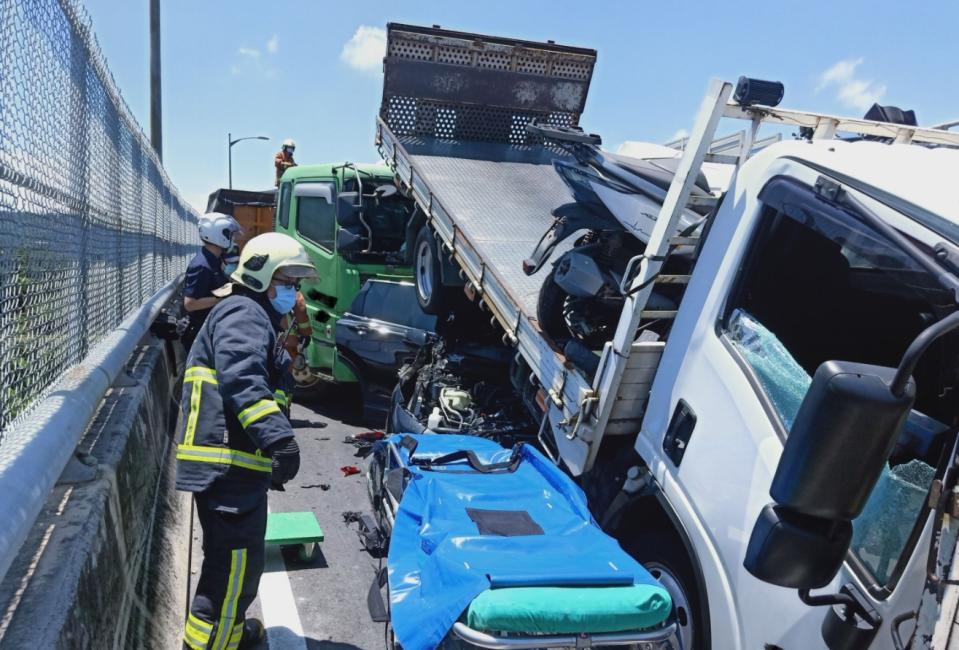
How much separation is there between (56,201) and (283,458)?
1.29 meters

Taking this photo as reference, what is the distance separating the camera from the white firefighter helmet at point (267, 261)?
3.08 metres

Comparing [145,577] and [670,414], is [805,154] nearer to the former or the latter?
[670,414]

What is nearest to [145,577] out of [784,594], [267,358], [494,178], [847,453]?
[267,358]

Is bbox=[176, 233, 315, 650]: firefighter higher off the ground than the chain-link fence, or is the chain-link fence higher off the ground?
the chain-link fence

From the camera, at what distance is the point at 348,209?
22.6 ft

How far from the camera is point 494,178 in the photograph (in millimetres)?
5621

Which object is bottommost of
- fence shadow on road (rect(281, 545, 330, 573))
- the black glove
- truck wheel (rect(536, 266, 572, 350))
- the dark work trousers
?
fence shadow on road (rect(281, 545, 330, 573))

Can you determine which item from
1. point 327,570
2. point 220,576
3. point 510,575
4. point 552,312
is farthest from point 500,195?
point 510,575

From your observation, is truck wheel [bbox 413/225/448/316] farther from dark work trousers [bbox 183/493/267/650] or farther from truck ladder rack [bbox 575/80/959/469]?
dark work trousers [bbox 183/493/267/650]

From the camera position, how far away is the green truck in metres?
6.93

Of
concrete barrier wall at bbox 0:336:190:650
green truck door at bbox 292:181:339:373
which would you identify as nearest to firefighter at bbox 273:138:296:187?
green truck door at bbox 292:181:339:373

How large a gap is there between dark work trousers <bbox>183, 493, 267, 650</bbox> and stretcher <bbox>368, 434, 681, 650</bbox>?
0.61 metres

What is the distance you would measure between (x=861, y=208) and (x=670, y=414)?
1.05 m

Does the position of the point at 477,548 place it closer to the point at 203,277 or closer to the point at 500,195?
the point at 500,195
